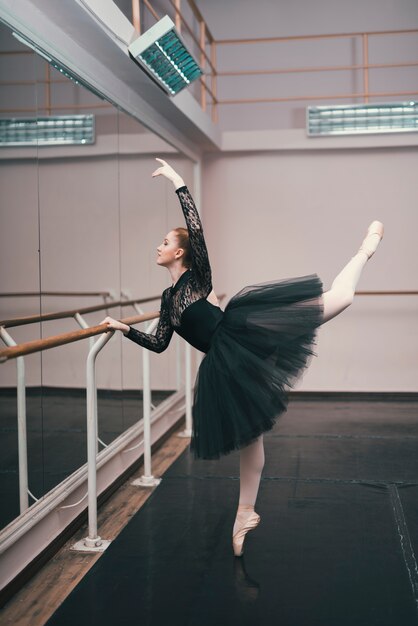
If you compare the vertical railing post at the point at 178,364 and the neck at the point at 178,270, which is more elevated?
the neck at the point at 178,270

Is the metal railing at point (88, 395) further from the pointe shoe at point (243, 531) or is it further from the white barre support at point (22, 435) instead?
the pointe shoe at point (243, 531)

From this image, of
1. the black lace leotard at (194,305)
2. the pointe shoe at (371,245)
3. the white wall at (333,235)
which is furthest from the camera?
the white wall at (333,235)

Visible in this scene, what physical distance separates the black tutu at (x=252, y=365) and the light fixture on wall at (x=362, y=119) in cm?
439

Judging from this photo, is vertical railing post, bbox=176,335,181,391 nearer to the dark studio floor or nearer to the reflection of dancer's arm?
the dark studio floor

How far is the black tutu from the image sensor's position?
2.84 m

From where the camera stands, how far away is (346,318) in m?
7.36

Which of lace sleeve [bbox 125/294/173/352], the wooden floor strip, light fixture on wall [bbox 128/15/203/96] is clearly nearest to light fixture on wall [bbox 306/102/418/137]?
light fixture on wall [bbox 128/15/203/96]

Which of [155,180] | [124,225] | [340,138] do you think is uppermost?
[340,138]

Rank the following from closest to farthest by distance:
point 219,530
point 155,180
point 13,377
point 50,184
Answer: point 13,377 < point 50,184 < point 219,530 < point 155,180

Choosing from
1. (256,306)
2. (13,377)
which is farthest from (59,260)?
(256,306)

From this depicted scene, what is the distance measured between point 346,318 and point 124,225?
338 cm

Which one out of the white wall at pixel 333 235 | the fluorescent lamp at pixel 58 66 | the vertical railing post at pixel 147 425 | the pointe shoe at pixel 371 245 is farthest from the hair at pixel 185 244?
the white wall at pixel 333 235

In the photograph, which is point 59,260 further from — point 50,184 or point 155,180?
point 155,180

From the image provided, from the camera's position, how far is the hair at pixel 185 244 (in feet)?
9.94
